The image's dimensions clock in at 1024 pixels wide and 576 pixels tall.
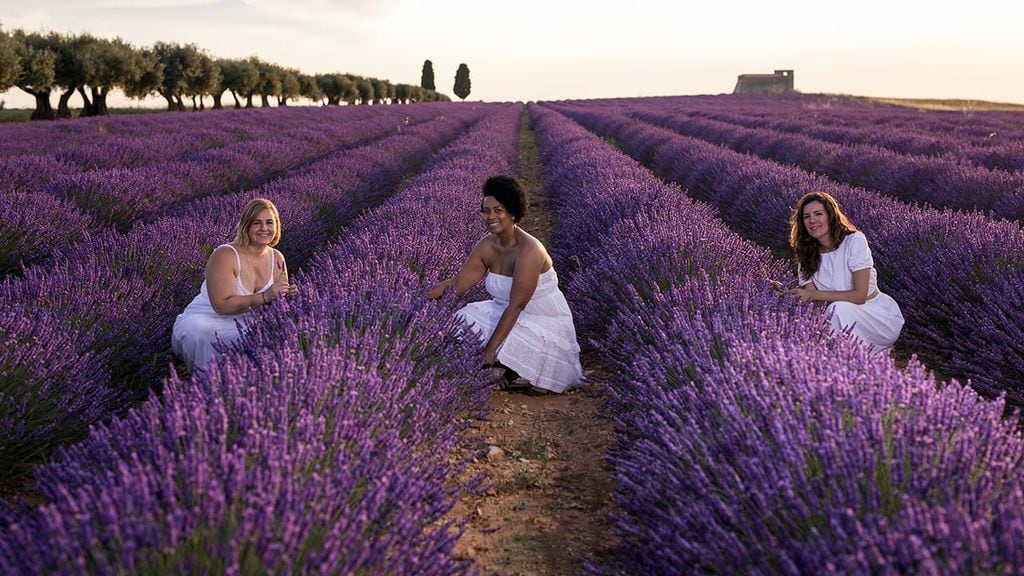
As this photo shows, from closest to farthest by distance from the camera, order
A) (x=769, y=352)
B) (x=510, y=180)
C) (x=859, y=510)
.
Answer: (x=859, y=510), (x=769, y=352), (x=510, y=180)

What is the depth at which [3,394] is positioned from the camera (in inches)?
99.7

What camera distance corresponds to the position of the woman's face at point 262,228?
11.9 feet

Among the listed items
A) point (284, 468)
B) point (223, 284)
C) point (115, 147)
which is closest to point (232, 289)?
point (223, 284)

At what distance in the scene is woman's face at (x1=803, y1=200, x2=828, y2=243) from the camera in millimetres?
3934

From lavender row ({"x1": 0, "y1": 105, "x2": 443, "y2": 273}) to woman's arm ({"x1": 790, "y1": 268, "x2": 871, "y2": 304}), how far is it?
4083 millimetres

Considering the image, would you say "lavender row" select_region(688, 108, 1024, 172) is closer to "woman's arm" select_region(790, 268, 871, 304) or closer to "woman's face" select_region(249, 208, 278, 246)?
"woman's arm" select_region(790, 268, 871, 304)

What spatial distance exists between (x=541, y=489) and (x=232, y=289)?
1.73 meters

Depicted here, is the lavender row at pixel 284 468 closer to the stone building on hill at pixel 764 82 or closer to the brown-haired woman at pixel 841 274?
the brown-haired woman at pixel 841 274

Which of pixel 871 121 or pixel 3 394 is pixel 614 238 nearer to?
pixel 3 394

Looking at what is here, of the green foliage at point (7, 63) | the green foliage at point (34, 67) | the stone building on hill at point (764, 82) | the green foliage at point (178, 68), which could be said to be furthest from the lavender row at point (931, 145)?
the stone building on hill at point (764, 82)

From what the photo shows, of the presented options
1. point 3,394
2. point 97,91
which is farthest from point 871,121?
point 97,91

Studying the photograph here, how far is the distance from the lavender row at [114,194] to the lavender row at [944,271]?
190 inches

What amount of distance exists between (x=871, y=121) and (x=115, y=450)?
19.0m

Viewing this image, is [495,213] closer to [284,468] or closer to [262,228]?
[262,228]
